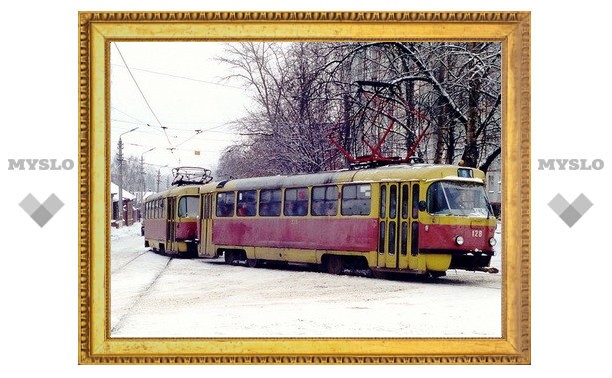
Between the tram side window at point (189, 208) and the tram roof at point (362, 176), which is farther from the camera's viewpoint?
the tram side window at point (189, 208)

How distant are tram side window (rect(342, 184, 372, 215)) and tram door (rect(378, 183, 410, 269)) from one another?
0.35 m

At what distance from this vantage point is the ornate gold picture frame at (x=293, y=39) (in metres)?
8.96

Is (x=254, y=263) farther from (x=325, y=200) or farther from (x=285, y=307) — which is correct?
(x=285, y=307)

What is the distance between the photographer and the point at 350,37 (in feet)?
30.5

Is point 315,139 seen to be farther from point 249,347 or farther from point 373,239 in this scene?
point 249,347

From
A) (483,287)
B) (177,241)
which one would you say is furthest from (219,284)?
(177,241)

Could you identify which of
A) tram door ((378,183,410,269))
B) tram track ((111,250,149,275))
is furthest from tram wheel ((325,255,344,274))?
tram track ((111,250,149,275))

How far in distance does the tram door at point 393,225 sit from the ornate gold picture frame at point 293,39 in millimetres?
4600

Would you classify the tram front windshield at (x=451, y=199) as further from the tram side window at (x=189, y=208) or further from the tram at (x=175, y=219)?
the tram side window at (x=189, y=208)

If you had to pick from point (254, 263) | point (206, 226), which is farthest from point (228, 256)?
point (206, 226)

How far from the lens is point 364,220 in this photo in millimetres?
14859
